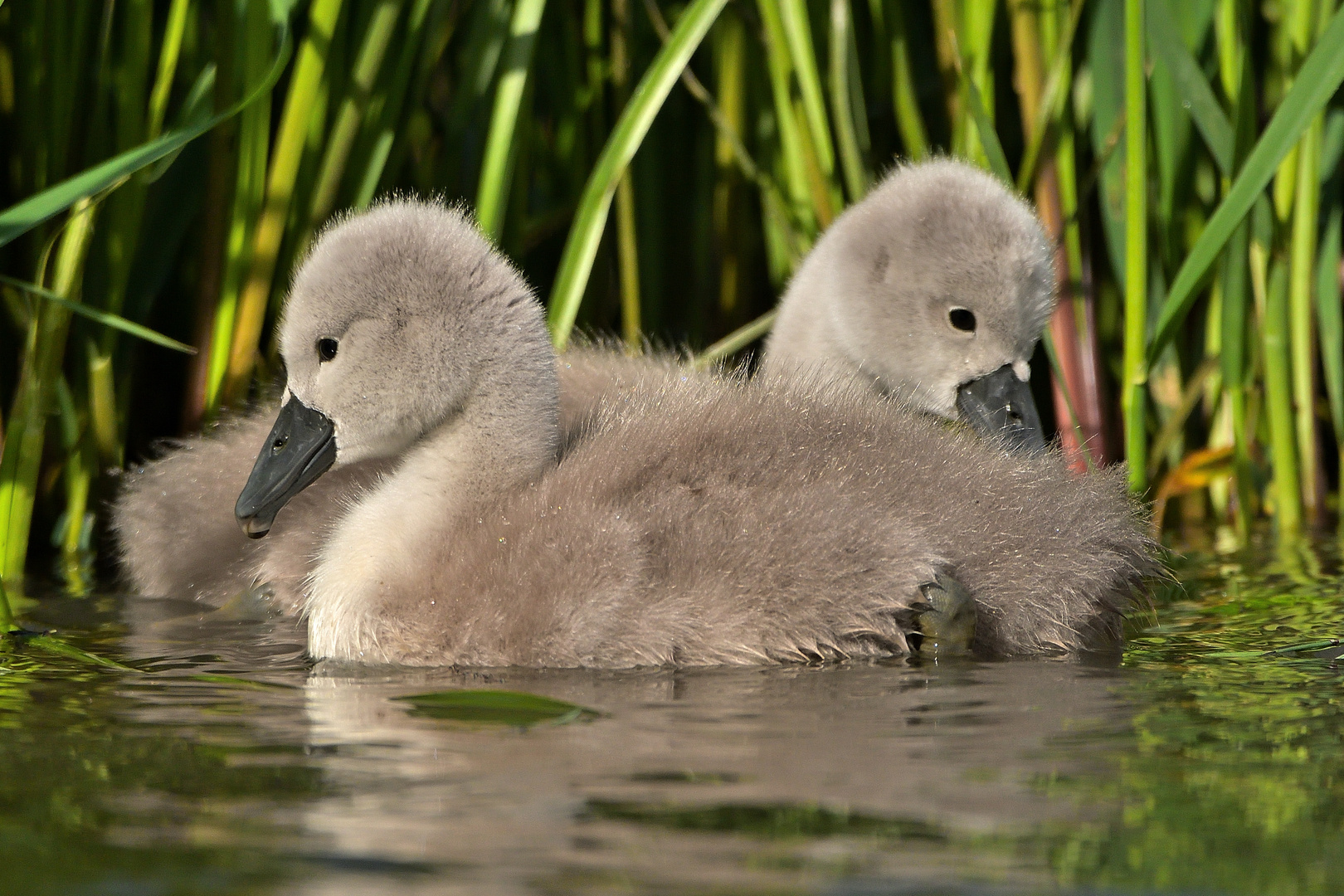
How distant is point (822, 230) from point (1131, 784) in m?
2.78

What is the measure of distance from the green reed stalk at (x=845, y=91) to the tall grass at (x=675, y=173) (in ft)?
0.05

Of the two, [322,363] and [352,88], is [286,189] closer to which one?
[352,88]

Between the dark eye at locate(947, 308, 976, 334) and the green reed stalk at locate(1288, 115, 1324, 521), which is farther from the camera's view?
the green reed stalk at locate(1288, 115, 1324, 521)

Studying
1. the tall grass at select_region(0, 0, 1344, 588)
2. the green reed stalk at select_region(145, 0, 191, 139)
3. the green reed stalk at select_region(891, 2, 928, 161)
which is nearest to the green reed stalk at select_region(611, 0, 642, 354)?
the tall grass at select_region(0, 0, 1344, 588)

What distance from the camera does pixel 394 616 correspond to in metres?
3.06

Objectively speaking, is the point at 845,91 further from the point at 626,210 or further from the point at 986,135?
the point at 626,210

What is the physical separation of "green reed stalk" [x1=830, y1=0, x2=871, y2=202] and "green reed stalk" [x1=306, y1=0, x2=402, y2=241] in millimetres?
1110

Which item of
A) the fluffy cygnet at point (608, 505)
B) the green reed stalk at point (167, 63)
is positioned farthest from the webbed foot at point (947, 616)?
the green reed stalk at point (167, 63)

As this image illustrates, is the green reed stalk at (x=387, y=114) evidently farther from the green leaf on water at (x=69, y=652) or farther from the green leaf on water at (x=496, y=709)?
the green leaf on water at (x=496, y=709)

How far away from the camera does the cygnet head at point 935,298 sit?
157 inches

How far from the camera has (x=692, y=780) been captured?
2.08 meters

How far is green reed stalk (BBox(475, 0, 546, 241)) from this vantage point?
4012 millimetres

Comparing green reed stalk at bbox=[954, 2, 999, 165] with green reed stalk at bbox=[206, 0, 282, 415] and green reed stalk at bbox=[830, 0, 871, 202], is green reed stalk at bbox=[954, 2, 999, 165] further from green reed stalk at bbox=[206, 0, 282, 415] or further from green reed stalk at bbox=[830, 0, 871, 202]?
green reed stalk at bbox=[206, 0, 282, 415]

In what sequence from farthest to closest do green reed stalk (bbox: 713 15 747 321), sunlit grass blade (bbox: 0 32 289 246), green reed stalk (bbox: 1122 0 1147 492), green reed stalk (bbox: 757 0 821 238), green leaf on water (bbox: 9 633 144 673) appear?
green reed stalk (bbox: 713 15 747 321)
green reed stalk (bbox: 757 0 821 238)
green reed stalk (bbox: 1122 0 1147 492)
sunlit grass blade (bbox: 0 32 289 246)
green leaf on water (bbox: 9 633 144 673)
